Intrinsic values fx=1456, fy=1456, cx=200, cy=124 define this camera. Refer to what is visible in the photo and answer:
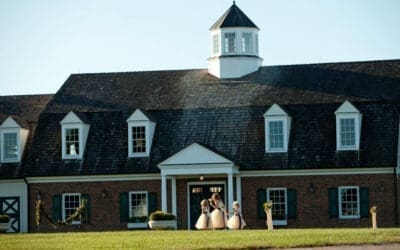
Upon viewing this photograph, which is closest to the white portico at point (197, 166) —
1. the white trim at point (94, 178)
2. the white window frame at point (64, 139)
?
the white trim at point (94, 178)

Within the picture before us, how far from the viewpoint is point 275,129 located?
66.2 metres

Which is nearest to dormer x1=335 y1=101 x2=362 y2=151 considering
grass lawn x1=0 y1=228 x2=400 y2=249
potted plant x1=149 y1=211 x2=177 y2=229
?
potted plant x1=149 y1=211 x2=177 y2=229

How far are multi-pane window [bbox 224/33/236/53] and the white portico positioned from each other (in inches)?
285

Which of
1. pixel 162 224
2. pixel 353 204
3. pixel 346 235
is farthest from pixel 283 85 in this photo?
pixel 346 235

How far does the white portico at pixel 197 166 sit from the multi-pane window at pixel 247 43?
7593mm

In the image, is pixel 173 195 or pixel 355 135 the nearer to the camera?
pixel 355 135

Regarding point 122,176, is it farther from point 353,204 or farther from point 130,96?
point 353,204

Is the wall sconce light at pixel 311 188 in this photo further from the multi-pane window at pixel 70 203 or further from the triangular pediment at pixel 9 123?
the triangular pediment at pixel 9 123

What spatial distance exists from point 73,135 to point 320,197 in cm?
1231

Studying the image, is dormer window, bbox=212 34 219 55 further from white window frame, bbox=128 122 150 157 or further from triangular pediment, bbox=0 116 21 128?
triangular pediment, bbox=0 116 21 128

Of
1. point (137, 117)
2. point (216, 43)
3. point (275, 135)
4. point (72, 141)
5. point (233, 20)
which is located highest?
point (233, 20)

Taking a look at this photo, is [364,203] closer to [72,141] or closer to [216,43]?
[216,43]

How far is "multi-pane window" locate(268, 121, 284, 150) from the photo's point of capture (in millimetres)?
66062

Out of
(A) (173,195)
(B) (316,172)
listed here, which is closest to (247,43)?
(B) (316,172)
